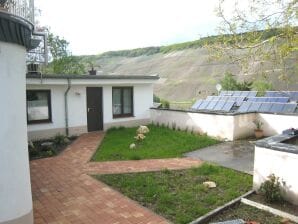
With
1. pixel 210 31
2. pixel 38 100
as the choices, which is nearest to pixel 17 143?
pixel 210 31

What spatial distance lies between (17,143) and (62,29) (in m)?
23.4

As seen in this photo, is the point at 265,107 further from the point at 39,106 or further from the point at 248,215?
the point at 39,106

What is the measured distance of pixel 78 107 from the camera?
43.1 feet

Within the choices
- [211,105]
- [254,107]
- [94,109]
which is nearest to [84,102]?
[94,109]

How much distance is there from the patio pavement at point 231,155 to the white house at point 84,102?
5.76 meters

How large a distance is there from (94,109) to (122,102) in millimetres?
1698

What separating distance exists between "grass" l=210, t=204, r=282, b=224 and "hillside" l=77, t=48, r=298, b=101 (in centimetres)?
1707

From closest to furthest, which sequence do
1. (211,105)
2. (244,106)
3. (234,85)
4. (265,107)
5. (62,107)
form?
(62,107) → (265,107) → (244,106) → (211,105) → (234,85)

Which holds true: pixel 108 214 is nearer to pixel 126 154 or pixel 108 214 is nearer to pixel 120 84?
pixel 126 154

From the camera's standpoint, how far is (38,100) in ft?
39.7

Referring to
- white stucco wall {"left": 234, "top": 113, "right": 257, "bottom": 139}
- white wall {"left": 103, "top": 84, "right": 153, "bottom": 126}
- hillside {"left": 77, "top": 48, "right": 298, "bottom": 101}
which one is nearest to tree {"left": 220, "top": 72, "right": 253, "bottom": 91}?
hillside {"left": 77, "top": 48, "right": 298, "bottom": 101}

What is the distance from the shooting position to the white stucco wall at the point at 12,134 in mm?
3520

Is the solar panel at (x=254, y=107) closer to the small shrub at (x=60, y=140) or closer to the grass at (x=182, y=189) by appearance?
the grass at (x=182, y=189)

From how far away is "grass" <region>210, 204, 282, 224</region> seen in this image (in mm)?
4896
